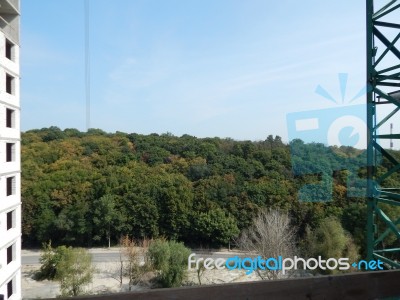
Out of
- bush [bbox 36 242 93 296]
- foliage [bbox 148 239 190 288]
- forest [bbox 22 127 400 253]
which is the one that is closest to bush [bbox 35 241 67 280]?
bush [bbox 36 242 93 296]

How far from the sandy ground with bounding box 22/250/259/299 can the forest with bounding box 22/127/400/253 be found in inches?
82.7

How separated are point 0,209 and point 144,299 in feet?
12.1

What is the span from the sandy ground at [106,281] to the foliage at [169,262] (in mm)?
242

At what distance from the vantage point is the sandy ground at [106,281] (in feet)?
18.4

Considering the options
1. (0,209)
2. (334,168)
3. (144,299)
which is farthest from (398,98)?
(0,209)

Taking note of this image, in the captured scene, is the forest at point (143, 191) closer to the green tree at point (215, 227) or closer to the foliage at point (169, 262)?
the green tree at point (215, 227)

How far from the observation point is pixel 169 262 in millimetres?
5801

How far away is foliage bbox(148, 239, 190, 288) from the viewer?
558 centimetres

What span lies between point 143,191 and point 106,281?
359cm

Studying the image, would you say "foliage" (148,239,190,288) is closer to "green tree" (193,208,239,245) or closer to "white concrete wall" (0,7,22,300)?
"green tree" (193,208,239,245)

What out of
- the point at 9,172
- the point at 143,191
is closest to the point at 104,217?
the point at 143,191

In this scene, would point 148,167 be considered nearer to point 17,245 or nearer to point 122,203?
point 122,203

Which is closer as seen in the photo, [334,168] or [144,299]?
[144,299]

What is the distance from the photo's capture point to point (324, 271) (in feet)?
16.7
